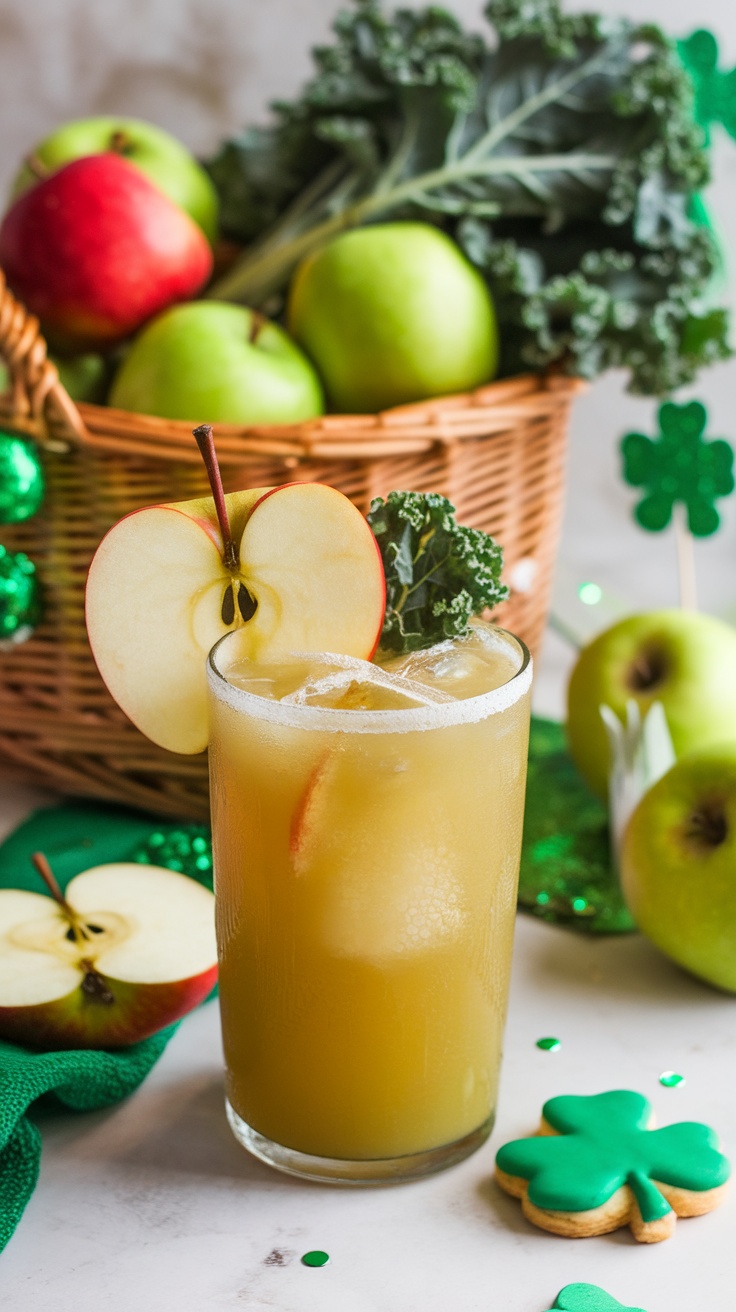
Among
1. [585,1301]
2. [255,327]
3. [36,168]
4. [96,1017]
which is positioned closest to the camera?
[585,1301]

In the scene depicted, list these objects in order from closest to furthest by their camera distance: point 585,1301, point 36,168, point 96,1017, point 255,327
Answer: point 585,1301
point 96,1017
point 255,327
point 36,168

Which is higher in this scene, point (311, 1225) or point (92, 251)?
point (92, 251)

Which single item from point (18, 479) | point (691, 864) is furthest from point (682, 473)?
point (18, 479)

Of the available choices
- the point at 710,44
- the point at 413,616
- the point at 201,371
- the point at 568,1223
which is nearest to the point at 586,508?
the point at 710,44

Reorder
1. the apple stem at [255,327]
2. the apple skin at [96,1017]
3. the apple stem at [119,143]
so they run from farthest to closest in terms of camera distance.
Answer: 1. the apple stem at [119,143]
2. the apple stem at [255,327]
3. the apple skin at [96,1017]

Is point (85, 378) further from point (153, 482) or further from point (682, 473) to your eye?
point (682, 473)

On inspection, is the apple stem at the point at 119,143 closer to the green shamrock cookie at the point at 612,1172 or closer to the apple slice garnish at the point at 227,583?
the apple slice garnish at the point at 227,583

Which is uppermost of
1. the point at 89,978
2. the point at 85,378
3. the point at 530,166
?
the point at 530,166

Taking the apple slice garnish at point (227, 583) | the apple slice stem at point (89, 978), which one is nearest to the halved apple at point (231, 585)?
the apple slice garnish at point (227, 583)
